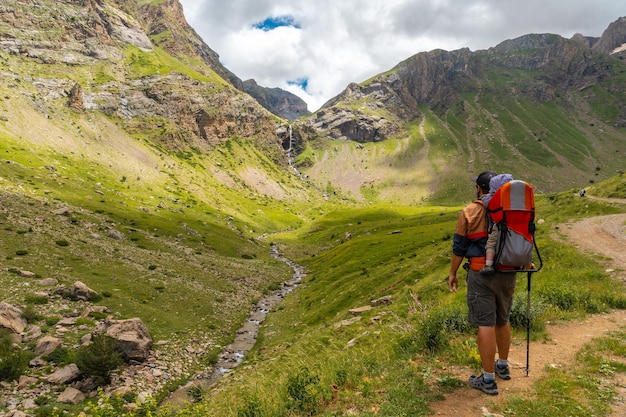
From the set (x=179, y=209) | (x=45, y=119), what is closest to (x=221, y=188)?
(x=179, y=209)

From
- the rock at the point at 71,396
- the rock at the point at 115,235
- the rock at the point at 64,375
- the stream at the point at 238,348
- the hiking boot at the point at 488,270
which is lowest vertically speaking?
the stream at the point at 238,348

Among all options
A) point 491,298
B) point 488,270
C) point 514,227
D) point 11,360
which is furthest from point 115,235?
point 514,227

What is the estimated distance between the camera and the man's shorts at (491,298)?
950 cm

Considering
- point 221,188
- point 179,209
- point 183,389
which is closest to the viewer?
point 183,389

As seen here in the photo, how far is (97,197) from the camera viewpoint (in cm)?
9575

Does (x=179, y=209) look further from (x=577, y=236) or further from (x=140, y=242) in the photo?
(x=577, y=236)

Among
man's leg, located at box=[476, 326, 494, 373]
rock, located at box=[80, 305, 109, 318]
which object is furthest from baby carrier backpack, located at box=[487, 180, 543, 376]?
rock, located at box=[80, 305, 109, 318]

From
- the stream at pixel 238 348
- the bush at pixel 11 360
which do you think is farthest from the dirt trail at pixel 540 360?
the bush at pixel 11 360

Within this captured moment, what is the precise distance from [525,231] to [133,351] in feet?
101

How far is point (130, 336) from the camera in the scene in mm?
29156

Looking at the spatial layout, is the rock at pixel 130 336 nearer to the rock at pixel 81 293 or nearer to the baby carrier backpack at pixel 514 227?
the rock at pixel 81 293

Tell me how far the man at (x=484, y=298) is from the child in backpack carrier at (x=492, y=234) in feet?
0.63

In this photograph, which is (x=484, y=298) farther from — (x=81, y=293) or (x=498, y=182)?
(x=81, y=293)

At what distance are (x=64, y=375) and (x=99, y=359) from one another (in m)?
2.22
